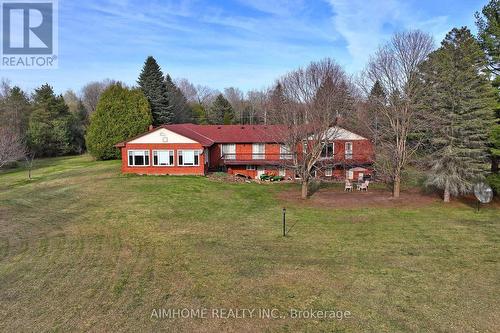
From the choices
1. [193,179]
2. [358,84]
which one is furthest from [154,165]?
[358,84]

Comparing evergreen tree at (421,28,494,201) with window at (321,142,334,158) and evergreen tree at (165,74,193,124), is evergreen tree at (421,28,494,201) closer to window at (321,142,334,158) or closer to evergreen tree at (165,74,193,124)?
window at (321,142,334,158)

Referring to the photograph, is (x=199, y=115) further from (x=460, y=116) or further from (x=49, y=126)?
(x=460, y=116)

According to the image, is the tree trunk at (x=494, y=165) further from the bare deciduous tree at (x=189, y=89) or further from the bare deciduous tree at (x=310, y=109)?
the bare deciduous tree at (x=189, y=89)

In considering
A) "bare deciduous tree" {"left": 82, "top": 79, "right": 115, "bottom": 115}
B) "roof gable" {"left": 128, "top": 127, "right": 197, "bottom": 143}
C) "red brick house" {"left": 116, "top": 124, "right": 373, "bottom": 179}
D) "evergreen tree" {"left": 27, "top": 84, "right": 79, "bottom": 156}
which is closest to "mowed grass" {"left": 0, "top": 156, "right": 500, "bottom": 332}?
"red brick house" {"left": 116, "top": 124, "right": 373, "bottom": 179}

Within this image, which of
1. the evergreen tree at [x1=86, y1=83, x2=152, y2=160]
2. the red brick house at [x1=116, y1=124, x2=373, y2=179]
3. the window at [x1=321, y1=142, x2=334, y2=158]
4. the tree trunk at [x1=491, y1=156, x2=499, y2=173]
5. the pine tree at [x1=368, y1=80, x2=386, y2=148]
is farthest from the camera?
the evergreen tree at [x1=86, y1=83, x2=152, y2=160]

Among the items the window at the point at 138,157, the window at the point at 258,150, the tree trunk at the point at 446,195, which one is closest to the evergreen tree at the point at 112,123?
the window at the point at 138,157

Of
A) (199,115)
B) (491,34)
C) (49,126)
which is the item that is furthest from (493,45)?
(49,126)
